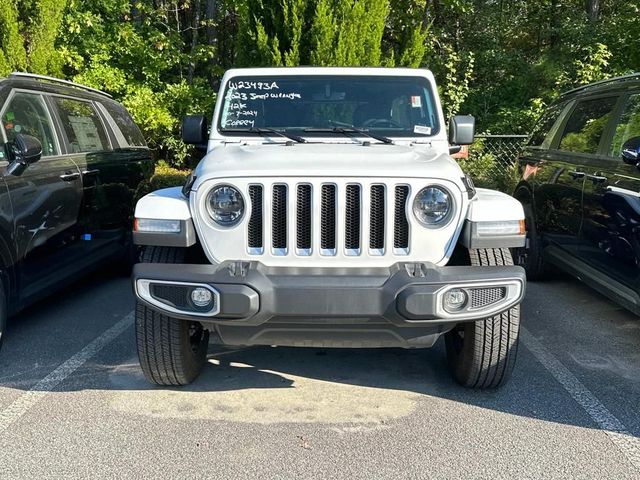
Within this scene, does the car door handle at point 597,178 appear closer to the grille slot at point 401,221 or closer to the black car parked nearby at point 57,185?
the grille slot at point 401,221

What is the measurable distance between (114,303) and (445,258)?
3438 millimetres

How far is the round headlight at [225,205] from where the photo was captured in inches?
125

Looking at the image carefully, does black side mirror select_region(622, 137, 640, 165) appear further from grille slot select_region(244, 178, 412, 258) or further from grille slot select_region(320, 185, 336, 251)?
grille slot select_region(320, 185, 336, 251)

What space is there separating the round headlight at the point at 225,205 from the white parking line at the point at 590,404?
2223 millimetres

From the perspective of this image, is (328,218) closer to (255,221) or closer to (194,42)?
(255,221)

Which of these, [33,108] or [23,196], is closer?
[23,196]

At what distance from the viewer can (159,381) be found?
11.7 ft

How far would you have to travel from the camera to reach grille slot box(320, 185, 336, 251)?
3.14 m

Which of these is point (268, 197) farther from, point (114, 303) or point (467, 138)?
point (114, 303)

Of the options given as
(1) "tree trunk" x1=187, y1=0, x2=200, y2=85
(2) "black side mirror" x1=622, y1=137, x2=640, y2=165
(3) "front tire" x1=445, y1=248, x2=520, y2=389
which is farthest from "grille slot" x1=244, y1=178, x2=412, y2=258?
(1) "tree trunk" x1=187, y1=0, x2=200, y2=85

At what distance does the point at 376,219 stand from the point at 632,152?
2013 millimetres

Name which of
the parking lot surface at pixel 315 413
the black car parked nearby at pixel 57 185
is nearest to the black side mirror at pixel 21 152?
the black car parked nearby at pixel 57 185

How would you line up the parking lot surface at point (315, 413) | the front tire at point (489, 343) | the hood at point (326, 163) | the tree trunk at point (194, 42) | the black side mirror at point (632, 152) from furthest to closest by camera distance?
the tree trunk at point (194, 42)
the black side mirror at point (632, 152)
the front tire at point (489, 343)
the hood at point (326, 163)
the parking lot surface at point (315, 413)

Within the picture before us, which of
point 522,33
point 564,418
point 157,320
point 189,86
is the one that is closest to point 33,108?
point 157,320
